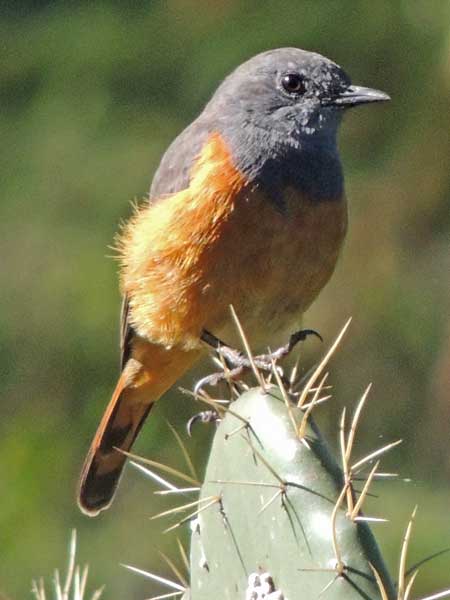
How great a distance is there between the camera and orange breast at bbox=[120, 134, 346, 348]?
3.92m

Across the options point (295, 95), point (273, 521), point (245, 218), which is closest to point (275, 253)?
point (245, 218)

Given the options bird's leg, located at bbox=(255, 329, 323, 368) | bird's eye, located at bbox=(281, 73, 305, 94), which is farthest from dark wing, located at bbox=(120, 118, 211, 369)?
bird's leg, located at bbox=(255, 329, 323, 368)

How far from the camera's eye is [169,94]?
7.46m

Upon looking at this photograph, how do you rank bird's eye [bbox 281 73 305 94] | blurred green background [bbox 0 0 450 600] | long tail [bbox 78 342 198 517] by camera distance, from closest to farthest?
bird's eye [bbox 281 73 305 94] < long tail [bbox 78 342 198 517] < blurred green background [bbox 0 0 450 600]

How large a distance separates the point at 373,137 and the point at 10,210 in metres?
1.97

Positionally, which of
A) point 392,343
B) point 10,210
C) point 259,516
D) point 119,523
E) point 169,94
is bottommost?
point 119,523

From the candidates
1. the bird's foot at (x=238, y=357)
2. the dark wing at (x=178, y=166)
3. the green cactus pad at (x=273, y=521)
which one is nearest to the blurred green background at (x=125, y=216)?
the dark wing at (x=178, y=166)

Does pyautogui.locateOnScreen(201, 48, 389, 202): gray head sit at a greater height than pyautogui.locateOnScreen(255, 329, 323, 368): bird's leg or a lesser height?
greater

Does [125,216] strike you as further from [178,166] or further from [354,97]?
[354,97]

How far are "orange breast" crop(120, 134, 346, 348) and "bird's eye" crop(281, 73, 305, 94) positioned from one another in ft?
1.02

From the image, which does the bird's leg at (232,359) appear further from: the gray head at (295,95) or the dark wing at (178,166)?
the gray head at (295,95)

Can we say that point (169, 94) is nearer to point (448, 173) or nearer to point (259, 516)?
point (448, 173)

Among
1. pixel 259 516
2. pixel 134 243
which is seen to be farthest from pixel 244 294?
pixel 259 516

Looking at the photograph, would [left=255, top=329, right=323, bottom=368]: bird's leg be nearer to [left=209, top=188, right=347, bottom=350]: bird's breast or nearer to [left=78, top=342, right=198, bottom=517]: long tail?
[left=209, top=188, right=347, bottom=350]: bird's breast
